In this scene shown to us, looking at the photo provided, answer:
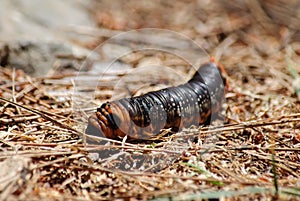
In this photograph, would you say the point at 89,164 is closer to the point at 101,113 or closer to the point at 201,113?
the point at 101,113

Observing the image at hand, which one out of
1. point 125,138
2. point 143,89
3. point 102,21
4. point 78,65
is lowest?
point 125,138

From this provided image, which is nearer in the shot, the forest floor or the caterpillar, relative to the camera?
the forest floor

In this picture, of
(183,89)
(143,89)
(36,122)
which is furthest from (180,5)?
(36,122)

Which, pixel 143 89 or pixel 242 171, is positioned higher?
pixel 143 89

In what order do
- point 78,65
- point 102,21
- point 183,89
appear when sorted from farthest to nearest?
point 102,21, point 78,65, point 183,89

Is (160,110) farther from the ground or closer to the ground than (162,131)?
farther from the ground

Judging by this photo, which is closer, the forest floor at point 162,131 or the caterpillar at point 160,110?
the forest floor at point 162,131

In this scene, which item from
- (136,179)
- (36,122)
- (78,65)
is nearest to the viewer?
(136,179)

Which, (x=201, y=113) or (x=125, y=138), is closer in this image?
(x=125, y=138)
